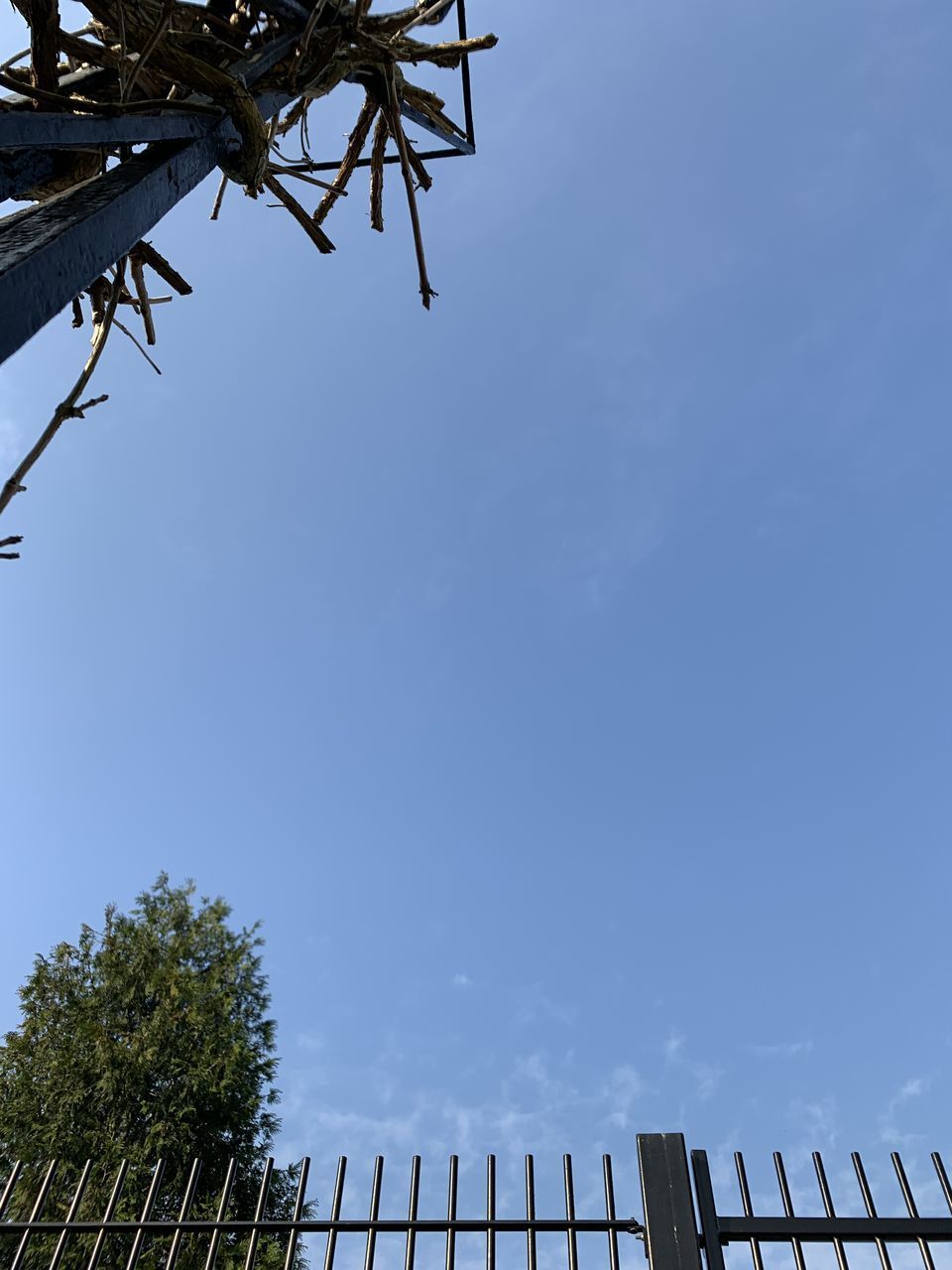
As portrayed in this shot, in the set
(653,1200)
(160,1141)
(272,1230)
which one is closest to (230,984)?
(160,1141)

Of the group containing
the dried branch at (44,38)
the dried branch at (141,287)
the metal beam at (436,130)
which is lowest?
the dried branch at (44,38)

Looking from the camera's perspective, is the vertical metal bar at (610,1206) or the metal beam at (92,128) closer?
the metal beam at (92,128)

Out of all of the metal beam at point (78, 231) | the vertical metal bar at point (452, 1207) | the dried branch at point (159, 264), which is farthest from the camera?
the dried branch at point (159, 264)

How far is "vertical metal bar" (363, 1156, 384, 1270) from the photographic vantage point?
2.53m

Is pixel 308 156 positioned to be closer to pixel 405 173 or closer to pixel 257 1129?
pixel 405 173

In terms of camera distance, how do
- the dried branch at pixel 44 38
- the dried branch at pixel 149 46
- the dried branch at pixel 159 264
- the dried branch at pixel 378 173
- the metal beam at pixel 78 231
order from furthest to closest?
the dried branch at pixel 378 173
the dried branch at pixel 159 264
the dried branch at pixel 44 38
the dried branch at pixel 149 46
the metal beam at pixel 78 231

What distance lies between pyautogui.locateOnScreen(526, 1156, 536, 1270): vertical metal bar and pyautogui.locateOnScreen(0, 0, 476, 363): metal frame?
285cm

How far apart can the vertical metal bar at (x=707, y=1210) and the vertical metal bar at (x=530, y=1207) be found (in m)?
0.54

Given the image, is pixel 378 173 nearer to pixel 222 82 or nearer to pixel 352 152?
pixel 352 152

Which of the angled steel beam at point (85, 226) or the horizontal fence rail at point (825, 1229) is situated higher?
the angled steel beam at point (85, 226)

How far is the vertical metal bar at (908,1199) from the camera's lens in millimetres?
2359

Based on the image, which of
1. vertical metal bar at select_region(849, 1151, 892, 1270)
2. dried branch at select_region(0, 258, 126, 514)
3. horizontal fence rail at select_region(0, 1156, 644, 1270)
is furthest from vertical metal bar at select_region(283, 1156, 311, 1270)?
dried branch at select_region(0, 258, 126, 514)

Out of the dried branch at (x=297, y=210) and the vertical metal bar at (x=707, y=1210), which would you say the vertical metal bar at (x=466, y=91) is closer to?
the dried branch at (x=297, y=210)

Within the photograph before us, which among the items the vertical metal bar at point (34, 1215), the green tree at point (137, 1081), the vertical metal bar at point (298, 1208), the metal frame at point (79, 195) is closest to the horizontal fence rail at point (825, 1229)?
the vertical metal bar at point (298, 1208)
